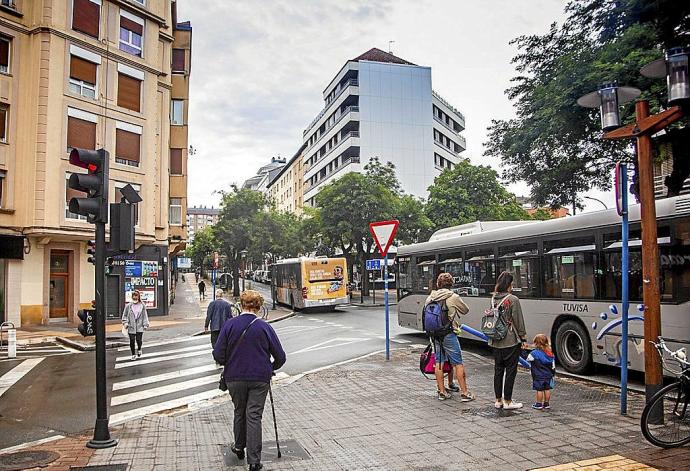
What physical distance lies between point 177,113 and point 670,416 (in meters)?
29.9

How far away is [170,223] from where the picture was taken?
3188cm

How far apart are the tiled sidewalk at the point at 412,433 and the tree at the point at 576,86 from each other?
580cm

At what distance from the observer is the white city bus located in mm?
8320

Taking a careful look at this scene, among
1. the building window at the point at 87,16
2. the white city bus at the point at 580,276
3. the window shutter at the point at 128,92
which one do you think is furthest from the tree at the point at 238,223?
the white city bus at the point at 580,276

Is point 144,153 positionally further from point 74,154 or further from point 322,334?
point 74,154

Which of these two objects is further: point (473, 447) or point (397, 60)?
point (397, 60)

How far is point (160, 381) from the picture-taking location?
1070 centimetres

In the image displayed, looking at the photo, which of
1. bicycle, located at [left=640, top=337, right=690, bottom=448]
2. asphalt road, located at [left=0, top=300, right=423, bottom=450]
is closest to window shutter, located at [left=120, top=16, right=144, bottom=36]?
asphalt road, located at [left=0, top=300, right=423, bottom=450]

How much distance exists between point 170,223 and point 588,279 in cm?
2600

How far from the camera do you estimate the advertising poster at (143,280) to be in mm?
26766

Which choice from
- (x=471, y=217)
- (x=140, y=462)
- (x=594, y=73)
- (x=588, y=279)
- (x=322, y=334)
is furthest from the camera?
(x=471, y=217)

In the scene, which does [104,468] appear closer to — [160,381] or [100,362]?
[100,362]

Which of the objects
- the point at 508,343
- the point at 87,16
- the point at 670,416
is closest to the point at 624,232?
the point at 508,343

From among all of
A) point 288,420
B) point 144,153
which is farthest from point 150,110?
point 288,420
